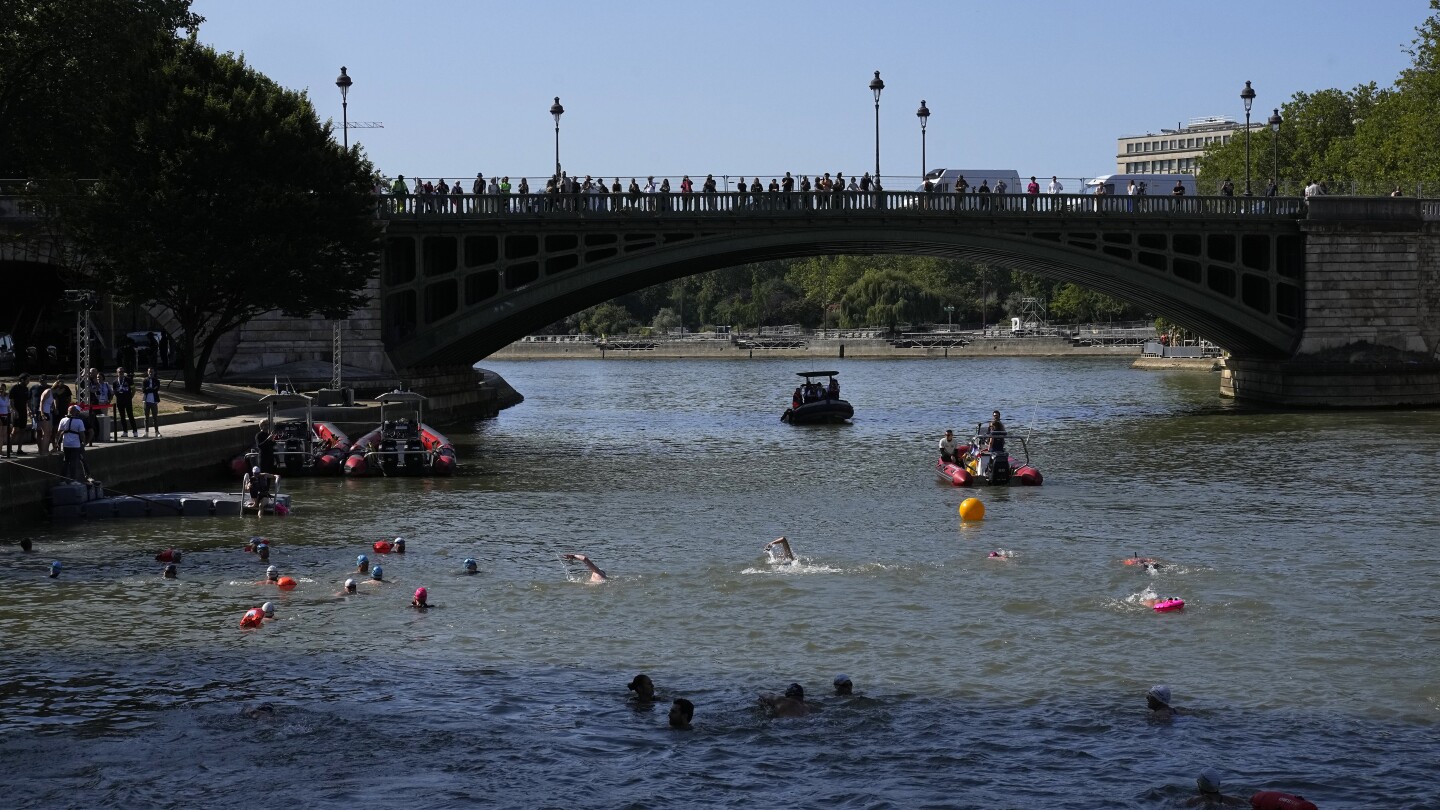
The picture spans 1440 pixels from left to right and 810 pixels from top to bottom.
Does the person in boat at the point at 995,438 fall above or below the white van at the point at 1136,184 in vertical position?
below

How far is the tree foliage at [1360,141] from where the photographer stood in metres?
92.8

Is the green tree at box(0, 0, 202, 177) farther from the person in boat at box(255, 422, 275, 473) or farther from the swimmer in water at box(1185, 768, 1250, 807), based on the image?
the swimmer in water at box(1185, 768, 1250, 807)

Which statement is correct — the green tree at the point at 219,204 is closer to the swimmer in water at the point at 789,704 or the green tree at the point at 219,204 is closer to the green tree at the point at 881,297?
the swimmer in water at the point at 789,704

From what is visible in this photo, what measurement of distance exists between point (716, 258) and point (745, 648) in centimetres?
4778

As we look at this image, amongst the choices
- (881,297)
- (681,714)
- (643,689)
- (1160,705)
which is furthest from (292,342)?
(881,297)

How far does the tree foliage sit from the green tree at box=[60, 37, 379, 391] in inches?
1682

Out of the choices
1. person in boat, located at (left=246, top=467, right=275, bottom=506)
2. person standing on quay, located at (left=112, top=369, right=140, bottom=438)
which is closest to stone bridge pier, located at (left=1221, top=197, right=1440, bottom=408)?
person in boat, located at (left=246, top=467, right=275, bottom=506)

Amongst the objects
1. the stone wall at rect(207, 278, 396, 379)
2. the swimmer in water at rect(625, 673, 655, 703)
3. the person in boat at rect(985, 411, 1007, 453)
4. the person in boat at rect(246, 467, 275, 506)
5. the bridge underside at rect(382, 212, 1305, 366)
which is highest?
the bridge underside at rect(382, 212, 1305, 366)

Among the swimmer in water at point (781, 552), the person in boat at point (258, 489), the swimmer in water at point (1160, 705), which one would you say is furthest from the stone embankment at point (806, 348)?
the swimmer in water at point (1160, 705)

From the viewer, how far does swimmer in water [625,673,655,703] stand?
2309cm

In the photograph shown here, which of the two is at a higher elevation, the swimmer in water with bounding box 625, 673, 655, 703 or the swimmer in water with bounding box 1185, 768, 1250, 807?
the swimmer in water with bounding box 625, 673, 655, 703

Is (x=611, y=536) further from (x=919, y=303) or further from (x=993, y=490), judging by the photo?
(x=919, y=303)

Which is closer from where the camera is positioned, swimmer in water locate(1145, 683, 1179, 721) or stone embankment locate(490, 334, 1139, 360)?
swimmer in water locate(1145, 683, 1179, 721)

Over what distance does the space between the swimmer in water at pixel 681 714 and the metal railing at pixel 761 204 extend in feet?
161
